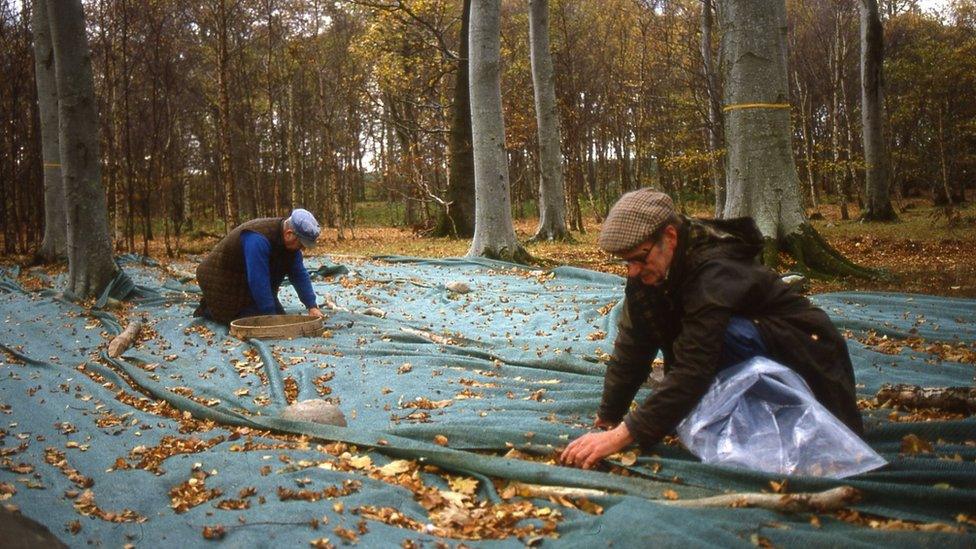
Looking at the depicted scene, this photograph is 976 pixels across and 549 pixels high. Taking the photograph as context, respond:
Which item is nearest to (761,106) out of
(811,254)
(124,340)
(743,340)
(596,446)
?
(811,254)

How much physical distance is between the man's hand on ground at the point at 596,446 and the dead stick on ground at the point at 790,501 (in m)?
0.34

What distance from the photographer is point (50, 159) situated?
12.2 m

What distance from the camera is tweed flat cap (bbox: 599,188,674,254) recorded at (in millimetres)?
2541

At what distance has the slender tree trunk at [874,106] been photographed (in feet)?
50.5

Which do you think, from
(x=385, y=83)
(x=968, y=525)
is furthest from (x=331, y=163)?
(x=968, y=525)

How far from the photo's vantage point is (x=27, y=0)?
1407cm

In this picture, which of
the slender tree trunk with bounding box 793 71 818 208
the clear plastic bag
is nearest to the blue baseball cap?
the clear plastic bag

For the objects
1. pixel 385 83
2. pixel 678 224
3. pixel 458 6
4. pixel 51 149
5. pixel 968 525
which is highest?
pixel 458 6

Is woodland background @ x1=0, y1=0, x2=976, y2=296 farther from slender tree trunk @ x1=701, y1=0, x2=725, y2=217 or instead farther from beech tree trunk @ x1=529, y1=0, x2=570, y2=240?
beech tree trunk @ x1=529, y1=0, x2=570, y2=240

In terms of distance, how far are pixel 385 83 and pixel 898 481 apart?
1973cm

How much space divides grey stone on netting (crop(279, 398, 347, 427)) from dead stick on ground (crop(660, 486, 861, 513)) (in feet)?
6.16

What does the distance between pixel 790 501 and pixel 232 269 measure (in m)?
5.12

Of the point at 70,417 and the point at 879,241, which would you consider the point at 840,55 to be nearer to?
the point at 879,241

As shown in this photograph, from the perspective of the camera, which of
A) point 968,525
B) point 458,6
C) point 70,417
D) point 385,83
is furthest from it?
point 458,6
